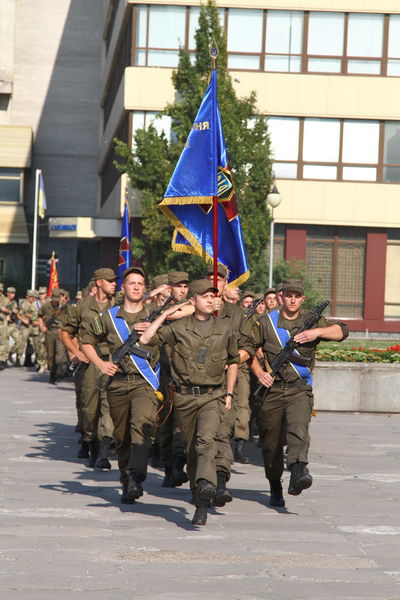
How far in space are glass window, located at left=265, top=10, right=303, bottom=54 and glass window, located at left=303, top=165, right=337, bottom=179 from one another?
141 inches

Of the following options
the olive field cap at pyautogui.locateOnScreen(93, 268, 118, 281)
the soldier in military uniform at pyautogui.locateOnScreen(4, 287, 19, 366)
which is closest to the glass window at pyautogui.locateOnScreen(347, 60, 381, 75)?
the soldier in military uniform at pyautogui.locateOnScreen(4, 287, 19, 366)

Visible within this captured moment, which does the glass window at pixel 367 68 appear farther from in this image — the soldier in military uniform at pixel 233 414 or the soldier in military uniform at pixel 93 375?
the soldier in military uniform at pixel 93 375

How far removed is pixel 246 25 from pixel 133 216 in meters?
6.84

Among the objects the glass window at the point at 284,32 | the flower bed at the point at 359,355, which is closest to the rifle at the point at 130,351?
the flower bed at the point at 359,355

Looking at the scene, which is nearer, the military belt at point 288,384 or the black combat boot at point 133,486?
the black combat boot at point 133,486

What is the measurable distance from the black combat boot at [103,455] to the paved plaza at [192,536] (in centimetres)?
16

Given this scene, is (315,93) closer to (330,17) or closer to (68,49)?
(330,17)

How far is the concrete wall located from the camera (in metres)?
18.8

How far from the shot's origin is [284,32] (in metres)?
37.4

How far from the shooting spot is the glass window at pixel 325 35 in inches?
1470

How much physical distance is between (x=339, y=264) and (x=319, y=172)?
2.97 metres

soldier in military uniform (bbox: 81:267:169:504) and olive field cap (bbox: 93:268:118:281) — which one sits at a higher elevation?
olive field cap (bbox: 93:268:118:281)

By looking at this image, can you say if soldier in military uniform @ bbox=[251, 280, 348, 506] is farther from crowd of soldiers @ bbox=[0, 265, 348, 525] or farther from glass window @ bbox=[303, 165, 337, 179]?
glass window @ bbox=[303, 165, 337, 179]

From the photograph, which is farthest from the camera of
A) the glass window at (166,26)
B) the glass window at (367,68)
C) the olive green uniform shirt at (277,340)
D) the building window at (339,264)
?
the building window at (339,264)
